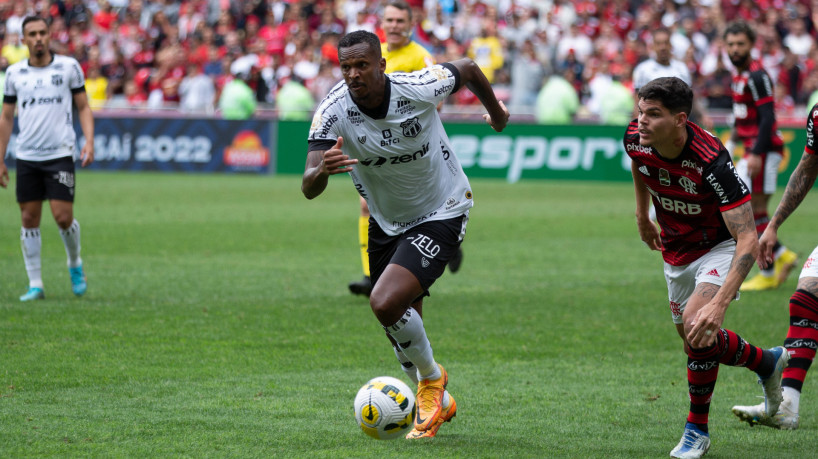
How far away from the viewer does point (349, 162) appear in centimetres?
517

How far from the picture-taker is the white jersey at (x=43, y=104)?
9859 millimetres

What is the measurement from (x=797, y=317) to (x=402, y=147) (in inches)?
94.8

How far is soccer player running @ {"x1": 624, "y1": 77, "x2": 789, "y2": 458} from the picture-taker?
514cm

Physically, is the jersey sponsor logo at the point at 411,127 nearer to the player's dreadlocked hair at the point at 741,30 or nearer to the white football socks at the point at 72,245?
the white football socks at the point at 72,245

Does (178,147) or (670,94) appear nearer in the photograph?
(670,94)

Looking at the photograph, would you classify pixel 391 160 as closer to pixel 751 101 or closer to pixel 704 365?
pixel 704 365

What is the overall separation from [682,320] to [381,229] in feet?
5.75

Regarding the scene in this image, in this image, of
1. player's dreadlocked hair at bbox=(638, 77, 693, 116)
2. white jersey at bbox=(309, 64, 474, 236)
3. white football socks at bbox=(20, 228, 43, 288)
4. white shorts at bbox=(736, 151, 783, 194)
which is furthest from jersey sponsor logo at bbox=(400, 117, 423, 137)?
white shorts at bbox=(736, 151, 783, 194)

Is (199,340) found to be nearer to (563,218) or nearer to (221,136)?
(563,218)

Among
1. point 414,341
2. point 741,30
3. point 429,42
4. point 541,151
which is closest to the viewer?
point 414,341

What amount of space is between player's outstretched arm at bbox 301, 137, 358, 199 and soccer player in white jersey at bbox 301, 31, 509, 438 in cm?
2

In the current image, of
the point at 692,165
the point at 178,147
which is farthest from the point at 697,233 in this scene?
the point at 178,147

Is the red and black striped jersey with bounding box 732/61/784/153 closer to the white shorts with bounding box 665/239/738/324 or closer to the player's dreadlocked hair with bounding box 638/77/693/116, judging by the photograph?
the white shorts with bounding box 665/239/738/324

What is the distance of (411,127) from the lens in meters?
5.87
